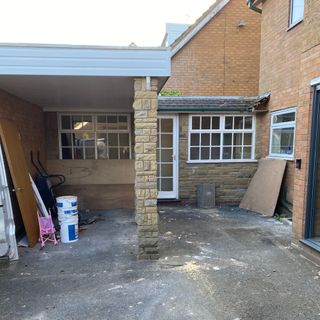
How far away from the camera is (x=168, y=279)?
3.34 meters

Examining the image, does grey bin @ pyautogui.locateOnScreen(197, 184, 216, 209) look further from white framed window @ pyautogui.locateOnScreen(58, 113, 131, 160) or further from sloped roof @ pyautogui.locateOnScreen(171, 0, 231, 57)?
sloped roof @ pyautogui.locateOnScreen(171, 0, 231, 57)

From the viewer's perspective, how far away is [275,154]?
678cm

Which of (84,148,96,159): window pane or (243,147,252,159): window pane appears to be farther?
(243,147,252,159): window pane

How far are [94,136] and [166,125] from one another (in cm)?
197

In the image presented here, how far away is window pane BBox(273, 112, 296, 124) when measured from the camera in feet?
19.9

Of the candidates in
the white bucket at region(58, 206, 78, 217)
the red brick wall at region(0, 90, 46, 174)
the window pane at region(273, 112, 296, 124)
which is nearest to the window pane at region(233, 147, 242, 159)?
the window pane at region(273, 112, 296, 124)

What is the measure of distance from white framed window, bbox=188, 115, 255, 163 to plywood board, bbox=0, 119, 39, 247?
13.4 feet

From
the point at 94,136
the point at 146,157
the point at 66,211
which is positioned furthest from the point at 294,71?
the point at 66,211

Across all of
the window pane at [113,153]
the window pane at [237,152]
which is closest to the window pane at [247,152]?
the window pane at [237,152]

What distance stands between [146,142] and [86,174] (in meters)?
3.65

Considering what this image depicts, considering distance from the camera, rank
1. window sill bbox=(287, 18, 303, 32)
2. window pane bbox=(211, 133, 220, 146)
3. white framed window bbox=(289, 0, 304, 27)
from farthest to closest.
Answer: window pane bbox=(211, 133, 220, 146), white framed window bbox=(289, 0, 304, 27), window sill bbox=(287, 18, 303, 32)

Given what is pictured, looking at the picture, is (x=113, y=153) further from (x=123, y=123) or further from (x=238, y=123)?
(x=238, y=123)

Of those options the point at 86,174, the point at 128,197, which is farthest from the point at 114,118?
the point at 128,197

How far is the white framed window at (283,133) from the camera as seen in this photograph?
6.09 meters
